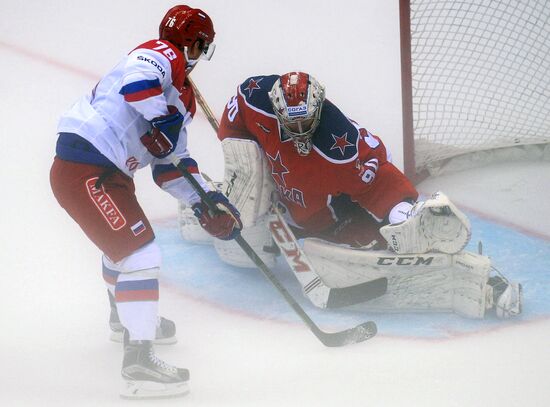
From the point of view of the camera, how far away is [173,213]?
438 cm

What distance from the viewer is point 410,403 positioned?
9.48 ft

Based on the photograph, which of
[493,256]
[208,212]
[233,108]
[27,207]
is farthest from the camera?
[27,207]

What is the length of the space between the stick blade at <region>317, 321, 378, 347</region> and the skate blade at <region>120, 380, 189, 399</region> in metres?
0.49

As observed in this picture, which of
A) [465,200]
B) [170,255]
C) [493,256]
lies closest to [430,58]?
[465,200]

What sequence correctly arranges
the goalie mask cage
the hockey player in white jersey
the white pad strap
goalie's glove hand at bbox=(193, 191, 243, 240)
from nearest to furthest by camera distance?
the hockey player in white jersey → goalie's glove hand at bbox=(193, 191, 243, 240) → the white pad strap → the goalie mask cage

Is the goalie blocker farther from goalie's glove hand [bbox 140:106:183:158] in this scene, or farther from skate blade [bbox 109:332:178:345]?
goalie's glove hand [bbox 140:106:183:158]

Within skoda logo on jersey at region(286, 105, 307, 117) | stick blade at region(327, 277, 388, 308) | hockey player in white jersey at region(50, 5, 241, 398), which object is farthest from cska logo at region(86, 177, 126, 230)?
stick blade at region(327, 277, 388, 308)

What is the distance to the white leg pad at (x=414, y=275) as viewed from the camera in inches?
134

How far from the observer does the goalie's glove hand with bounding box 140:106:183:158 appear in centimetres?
296

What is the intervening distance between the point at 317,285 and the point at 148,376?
2.41 ft

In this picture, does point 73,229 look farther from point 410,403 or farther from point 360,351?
point 410,403

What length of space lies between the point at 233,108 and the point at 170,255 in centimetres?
66

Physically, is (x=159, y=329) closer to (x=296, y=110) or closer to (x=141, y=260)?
(x=141, y=260)

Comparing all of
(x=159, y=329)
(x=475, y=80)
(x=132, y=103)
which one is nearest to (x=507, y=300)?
(x=159, y=329)
